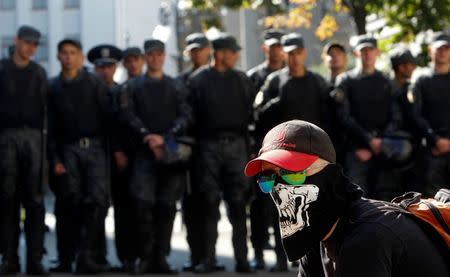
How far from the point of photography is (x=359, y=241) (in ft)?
14.2

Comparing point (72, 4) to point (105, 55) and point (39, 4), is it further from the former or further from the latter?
point (105, 55)

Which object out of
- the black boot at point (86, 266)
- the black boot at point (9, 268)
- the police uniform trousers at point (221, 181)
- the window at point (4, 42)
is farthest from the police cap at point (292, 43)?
the window at point (4, 42)

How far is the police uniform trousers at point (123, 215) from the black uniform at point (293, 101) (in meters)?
1.43

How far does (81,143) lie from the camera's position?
39.2 feet

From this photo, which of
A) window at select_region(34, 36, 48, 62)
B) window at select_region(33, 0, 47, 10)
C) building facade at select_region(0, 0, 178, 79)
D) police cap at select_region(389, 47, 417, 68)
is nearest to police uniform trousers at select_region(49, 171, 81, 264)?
police cap at select_region(389, 47, 417, 68)

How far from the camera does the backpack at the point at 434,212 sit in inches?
175

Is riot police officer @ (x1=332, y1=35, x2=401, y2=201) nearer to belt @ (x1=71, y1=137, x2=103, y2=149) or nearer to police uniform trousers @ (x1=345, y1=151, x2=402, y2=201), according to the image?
police uniform trousers @ (x1=345, y1=151, x2=402, y2=201)

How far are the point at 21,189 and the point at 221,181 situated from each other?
192 cm

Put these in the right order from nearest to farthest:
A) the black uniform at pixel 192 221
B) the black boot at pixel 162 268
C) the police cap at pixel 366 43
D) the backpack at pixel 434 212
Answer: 1. the backpack at pixel 434 212
2. the black boot at pixel 162 268
3. the black uniform at pixel 192 221
4. the police cap at pixel 366 43

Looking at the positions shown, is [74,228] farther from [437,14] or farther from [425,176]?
[437,14]

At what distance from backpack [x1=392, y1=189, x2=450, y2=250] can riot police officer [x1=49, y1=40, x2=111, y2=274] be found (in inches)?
295

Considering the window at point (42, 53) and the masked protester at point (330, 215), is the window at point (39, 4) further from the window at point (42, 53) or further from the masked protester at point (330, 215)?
the masked protester at point (330, 215)

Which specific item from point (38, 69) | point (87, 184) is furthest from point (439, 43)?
point (38, 69)

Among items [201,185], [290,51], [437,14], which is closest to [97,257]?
[201,185]
